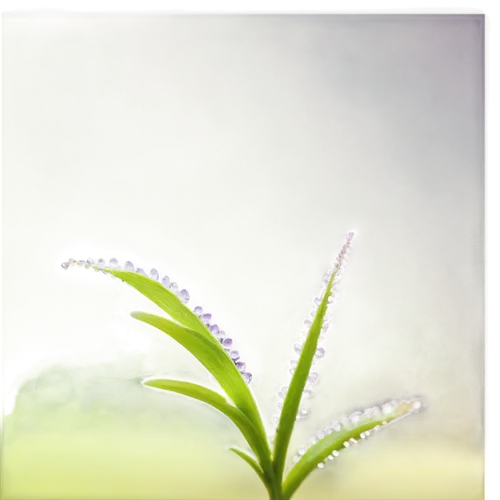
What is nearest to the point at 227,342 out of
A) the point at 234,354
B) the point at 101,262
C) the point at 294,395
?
the point at 234,354

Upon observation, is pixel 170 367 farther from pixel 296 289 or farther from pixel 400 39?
pixel 400 39

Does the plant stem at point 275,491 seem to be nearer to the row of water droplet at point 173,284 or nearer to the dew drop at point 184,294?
the row of water droplet at point 173,284

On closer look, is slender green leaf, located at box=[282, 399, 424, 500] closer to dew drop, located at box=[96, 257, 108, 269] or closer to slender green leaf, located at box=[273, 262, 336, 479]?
slender green leaf, located at box=[273, 262, 336, 479]

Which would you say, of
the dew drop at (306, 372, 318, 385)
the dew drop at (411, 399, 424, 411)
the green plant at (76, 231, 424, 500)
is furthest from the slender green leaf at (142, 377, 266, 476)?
the dew drop at (411, 399, 424, 411)

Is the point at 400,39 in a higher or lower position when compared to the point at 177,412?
higher

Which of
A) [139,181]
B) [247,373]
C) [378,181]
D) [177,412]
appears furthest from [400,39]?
[177,412]

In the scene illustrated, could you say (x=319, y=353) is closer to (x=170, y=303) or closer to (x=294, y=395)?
(x=294, y=395)

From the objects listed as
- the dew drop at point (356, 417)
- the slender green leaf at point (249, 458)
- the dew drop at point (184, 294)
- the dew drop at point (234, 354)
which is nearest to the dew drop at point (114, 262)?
the dew drop at point (184, 294)
